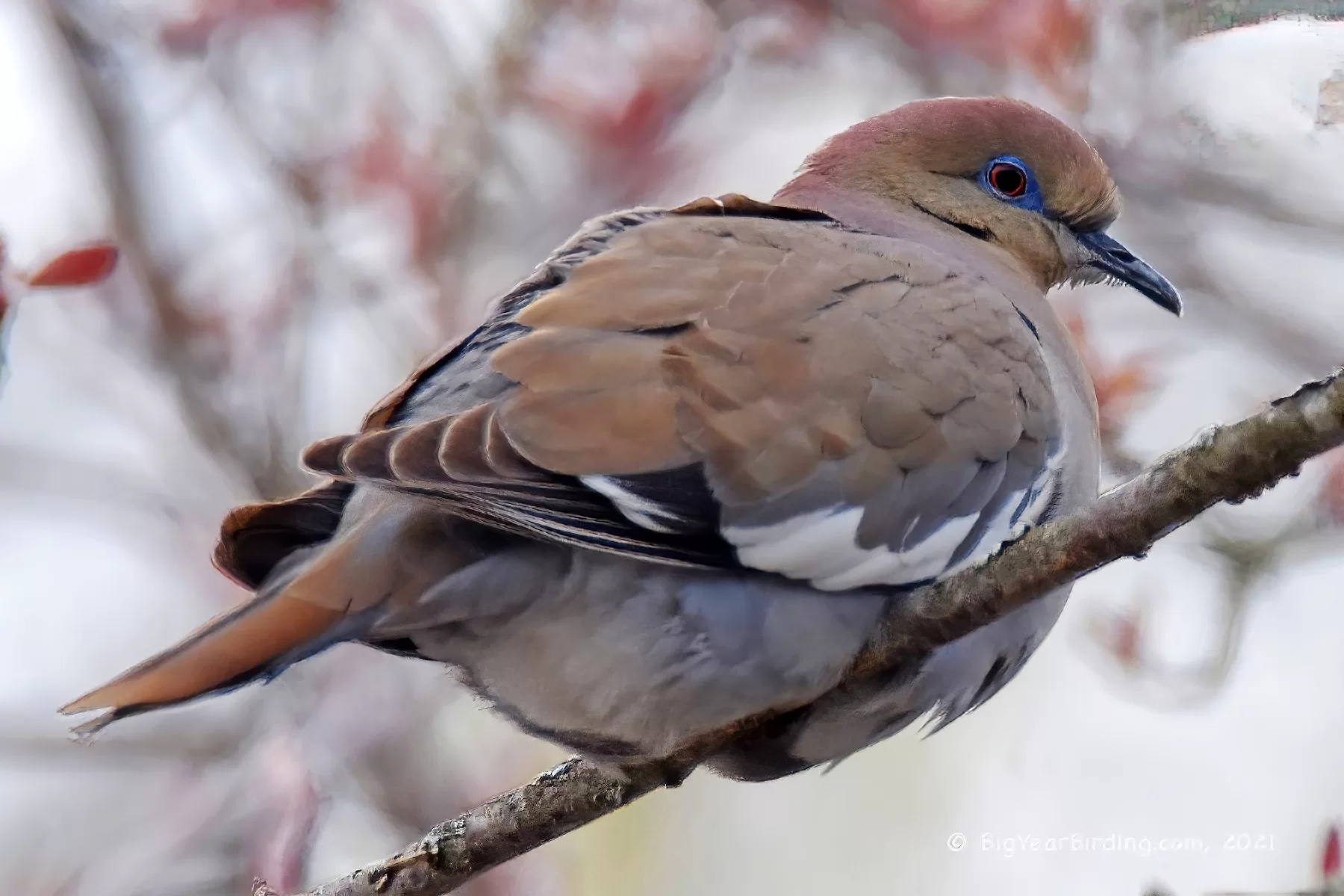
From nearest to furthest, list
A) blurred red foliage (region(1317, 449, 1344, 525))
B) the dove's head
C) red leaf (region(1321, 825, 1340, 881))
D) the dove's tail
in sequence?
the dove's tail < red leaf (region(1321, 825, 1340, 881)) < the dove's head < blurred red foliage (region(1317, 449, 1344, 525))

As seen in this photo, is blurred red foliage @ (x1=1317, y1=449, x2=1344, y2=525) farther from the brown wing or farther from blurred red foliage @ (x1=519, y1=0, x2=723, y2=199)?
blurred red foliage @ (x1=519, y1=0, x2=723, y2=199)

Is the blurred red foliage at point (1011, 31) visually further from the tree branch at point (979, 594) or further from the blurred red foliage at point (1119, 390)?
the tree branch at point (979, 594)

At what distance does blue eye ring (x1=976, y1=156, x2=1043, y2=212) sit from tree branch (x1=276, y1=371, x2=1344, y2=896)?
1122 mm

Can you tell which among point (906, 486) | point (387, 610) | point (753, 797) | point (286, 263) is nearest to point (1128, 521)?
point (906, 486)

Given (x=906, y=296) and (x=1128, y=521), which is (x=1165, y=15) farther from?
(x=1128, y=521)

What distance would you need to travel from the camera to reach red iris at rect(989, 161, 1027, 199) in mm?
→ 2508

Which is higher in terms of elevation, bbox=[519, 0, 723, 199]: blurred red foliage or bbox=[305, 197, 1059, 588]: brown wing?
bbox=[519, 0, 723, 199]: blurred red foliage

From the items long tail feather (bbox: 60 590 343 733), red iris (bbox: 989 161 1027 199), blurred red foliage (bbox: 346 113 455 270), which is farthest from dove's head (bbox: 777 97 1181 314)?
long tail feather (bbox: 60 590 343 733)

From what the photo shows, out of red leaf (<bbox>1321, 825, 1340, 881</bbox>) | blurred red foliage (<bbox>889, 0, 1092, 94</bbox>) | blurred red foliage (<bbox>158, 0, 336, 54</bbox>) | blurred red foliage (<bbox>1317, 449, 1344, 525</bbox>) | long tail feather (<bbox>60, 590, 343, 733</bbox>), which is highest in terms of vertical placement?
blurred red foliage (<bbox>889, 0, 1092, 94</bbox>)

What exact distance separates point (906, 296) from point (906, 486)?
28 cm

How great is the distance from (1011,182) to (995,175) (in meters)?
0.03

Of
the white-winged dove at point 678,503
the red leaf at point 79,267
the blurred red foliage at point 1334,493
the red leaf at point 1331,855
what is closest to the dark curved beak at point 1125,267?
the blurred red foliage at point 1334,493

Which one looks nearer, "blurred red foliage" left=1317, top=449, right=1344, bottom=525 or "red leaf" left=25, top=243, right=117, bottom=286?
"red leaf" left=25, top=243, right=117, bottom=286

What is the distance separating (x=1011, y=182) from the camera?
2.52m
